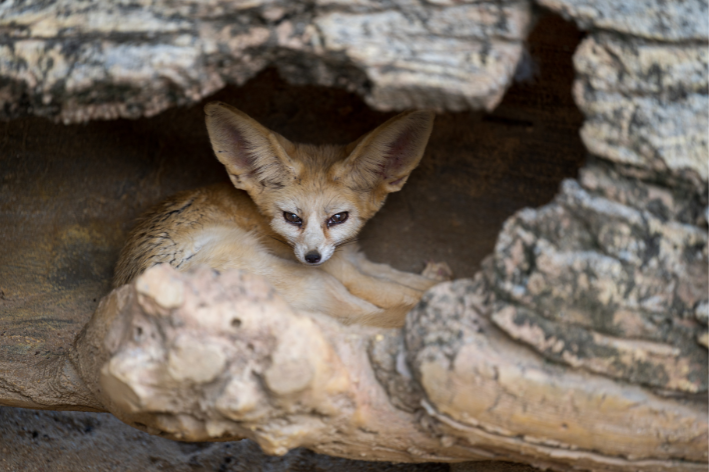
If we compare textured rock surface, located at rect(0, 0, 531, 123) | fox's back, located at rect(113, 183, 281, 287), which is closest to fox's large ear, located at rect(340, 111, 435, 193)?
fox's back, located at rect(113, 183, 281, 287)

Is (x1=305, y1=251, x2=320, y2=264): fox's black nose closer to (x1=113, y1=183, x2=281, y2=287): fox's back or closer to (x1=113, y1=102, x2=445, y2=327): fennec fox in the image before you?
(x1=113, y1=102, x2=445, y2=327): fennec fox

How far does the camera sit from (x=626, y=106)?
1.62 metres

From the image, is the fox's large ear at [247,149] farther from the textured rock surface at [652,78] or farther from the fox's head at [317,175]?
the textured rock surface at [652,78]

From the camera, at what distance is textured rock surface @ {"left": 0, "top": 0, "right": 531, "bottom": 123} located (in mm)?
1701

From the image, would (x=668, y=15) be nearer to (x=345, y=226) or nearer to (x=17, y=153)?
(x=345, y=226)

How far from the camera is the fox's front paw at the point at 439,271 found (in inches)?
126

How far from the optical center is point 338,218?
282 centimetres

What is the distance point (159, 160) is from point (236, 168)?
744 mm

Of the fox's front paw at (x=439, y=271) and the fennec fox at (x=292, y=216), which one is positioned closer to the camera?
the fennec fox at (x=292, y=216)

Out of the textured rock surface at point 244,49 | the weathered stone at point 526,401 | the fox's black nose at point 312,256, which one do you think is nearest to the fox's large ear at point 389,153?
the fox's black nose at point 312,256

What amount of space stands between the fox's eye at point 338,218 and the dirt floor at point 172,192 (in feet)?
1.80

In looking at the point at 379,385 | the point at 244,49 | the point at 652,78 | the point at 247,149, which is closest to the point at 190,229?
the point at 247,149

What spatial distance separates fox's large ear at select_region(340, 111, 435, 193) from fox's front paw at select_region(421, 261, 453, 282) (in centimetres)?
57

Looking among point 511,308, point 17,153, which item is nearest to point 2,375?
point 17,153
